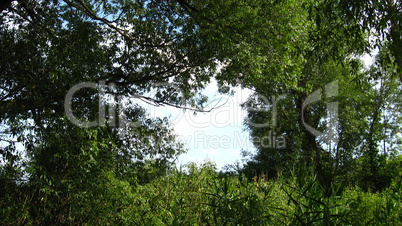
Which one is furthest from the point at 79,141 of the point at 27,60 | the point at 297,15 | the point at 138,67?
the point at 297,15

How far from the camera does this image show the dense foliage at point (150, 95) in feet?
16.4

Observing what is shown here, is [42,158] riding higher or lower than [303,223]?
higher

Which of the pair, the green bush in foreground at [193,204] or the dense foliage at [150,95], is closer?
the green bush in foreground at [193,204]

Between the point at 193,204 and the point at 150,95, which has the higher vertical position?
the point at 150,95

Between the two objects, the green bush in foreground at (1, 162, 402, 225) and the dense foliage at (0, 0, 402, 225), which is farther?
the dense foliage at (0, 0, 402, 225)

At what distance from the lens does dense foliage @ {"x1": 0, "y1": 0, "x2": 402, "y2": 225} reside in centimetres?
500

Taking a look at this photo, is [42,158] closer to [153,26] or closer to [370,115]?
[153,26]

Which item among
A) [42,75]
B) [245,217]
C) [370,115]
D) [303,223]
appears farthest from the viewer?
[370,115]

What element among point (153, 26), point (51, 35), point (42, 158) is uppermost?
point (153, 26)

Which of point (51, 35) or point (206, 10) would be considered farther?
point (206, 10)

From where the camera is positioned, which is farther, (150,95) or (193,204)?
(150,95)

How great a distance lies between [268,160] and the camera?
59.1 feet

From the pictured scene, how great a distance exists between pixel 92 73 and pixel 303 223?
5527 mm

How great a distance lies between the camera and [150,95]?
10.5 meters
